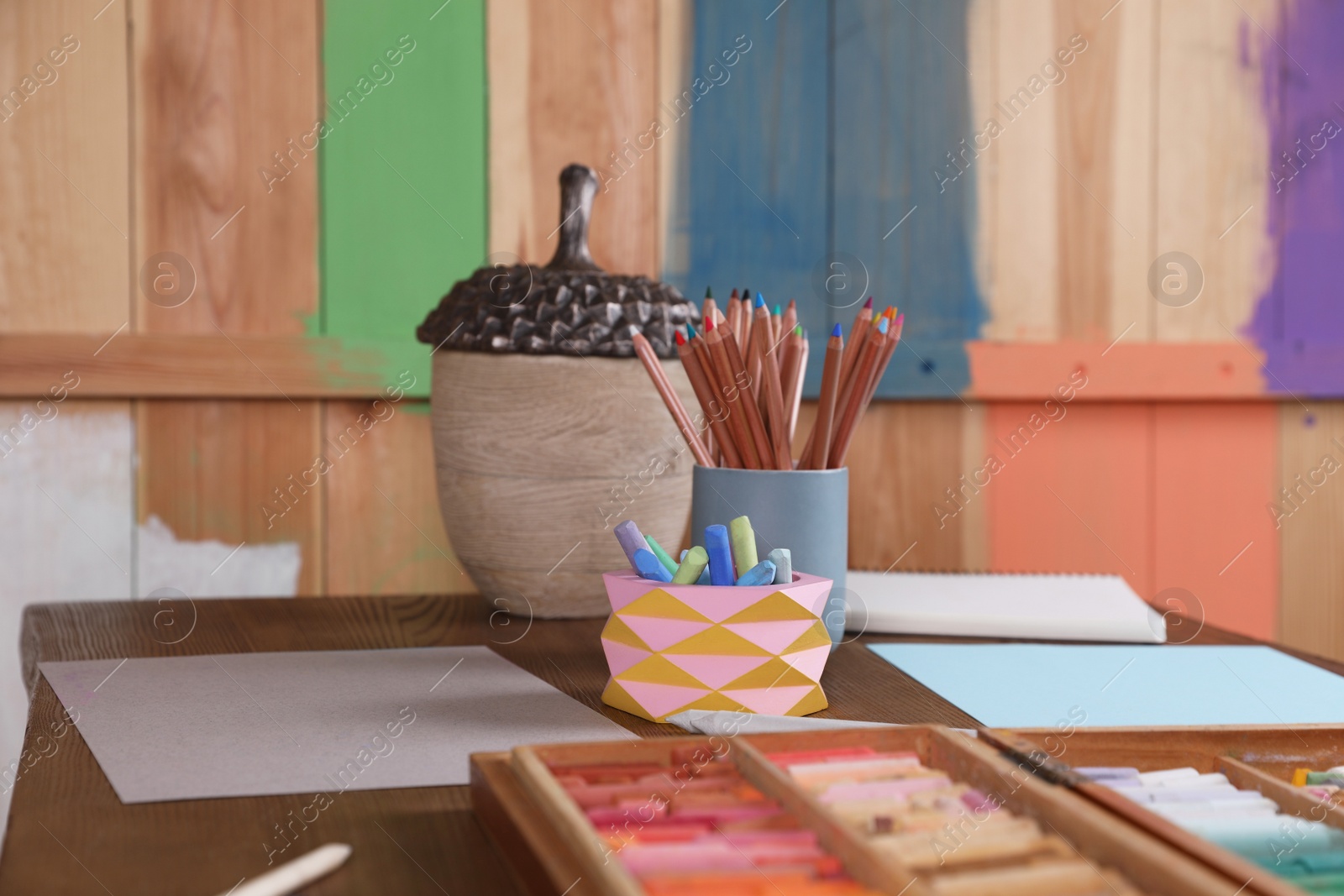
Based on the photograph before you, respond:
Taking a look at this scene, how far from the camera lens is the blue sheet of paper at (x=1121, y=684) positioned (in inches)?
21.9

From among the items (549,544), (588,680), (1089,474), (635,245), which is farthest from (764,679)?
(1089,474)

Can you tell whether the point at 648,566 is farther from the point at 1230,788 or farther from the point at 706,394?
the point at 1230,788

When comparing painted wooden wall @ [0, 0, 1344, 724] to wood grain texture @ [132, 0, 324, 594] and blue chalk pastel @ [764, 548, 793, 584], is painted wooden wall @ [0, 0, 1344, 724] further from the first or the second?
blue chalk pastel @ [764, 548, 793, 584]

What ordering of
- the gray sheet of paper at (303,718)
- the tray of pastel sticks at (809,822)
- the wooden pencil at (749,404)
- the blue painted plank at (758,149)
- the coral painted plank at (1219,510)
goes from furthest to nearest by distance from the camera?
the coral painted plank at (1219,510) < the blue painted plank at (758,149) < the wooden pencil at (749,404) < the gray sheet of paper at (303,718) < the tray of pastel sticks at (809,822)

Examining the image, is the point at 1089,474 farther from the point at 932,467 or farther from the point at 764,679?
the point at 764,679

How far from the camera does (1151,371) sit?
1266 mm

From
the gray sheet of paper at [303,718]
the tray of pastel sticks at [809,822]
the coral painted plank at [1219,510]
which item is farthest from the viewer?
the coral painted plank at [1219,510]

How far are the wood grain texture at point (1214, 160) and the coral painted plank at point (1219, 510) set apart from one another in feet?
0.32

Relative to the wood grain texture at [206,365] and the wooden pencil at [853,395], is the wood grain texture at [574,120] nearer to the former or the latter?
the wood grain texture at [206,365]

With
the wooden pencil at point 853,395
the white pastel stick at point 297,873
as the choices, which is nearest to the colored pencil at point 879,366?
the wooden pencil at point 853,395

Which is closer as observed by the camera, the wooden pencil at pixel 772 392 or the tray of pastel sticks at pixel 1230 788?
the tray of pastel sticks at pixel 1230 788

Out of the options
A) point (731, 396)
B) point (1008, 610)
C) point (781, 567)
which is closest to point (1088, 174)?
point (1008, 610)

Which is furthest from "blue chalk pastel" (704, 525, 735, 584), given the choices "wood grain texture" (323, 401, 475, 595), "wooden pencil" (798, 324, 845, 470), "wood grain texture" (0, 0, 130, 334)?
"wood grain texture" (0, 0, 130, 334)

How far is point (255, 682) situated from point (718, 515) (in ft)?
0.88
